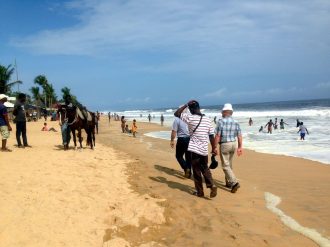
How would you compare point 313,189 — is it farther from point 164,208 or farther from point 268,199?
point 164,208

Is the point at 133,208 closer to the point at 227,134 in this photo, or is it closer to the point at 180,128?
the point at 227,134

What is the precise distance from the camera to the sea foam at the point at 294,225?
530 centimetres

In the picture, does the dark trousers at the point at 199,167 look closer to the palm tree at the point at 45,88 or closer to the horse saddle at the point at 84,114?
the horse saddle at the point at 84,114

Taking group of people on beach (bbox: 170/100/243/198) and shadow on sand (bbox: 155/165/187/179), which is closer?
group of people on beach (bbox: 170/100/243/198)

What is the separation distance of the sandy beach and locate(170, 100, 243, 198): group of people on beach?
0.34 m

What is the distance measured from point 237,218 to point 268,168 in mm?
6297

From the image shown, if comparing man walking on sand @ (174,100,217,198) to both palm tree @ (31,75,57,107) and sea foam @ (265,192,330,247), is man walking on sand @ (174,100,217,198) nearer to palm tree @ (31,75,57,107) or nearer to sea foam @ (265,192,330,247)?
sea foam @ (265,192,330,247)

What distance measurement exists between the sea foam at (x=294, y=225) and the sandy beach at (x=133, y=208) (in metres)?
0.10

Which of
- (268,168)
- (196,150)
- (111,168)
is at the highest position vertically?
(196,150)

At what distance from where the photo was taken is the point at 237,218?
6.12m

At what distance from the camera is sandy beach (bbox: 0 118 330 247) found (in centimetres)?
475

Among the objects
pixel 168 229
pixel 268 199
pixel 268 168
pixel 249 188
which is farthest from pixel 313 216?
pixel 268 168

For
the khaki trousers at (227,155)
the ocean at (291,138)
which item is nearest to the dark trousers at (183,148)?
the khaki trousers at (227,155)

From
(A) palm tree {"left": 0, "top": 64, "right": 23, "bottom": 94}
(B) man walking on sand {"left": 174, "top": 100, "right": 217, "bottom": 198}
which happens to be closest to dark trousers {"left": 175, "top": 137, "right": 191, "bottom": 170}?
(B) man walking on sand {"left": 174, "top": 100, "right": 217, "bottom": 198}
